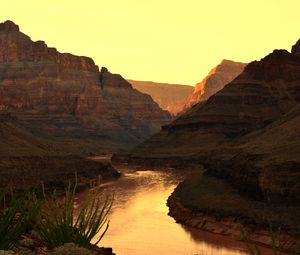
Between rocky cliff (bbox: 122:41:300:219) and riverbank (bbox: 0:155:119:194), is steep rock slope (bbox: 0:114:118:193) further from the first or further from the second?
rocky cliff (bbox: 122:41:300:219)

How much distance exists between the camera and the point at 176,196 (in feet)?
178

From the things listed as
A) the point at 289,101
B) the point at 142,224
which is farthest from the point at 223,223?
the point at 289,101

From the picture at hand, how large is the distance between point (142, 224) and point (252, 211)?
8.51 metres

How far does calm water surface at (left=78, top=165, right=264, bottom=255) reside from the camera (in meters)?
33.9

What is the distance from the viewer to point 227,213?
140 feet

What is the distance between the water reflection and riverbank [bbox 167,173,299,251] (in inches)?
44.7

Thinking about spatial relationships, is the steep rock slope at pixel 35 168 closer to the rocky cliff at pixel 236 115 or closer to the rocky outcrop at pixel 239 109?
the rocky cliff at pixel 236 115

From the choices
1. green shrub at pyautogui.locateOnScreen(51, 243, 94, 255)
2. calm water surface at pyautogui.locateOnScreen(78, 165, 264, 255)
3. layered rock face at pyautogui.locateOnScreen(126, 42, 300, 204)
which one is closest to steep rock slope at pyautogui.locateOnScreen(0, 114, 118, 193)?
calm water surface at pyautogui.locateOnScreen(78, 165, 264, 255)

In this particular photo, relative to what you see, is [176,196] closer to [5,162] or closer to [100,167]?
[5,162]

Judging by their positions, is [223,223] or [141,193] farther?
[141,193]

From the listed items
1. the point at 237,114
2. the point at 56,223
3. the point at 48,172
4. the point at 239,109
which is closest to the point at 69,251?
the point at 56,223

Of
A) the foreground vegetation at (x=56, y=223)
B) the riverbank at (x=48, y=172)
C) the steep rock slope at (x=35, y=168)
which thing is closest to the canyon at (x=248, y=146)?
the riverbank at (x=48, y=172)

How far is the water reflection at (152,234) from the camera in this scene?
3397 centimetres

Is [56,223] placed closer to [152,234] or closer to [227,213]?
[152,234]
